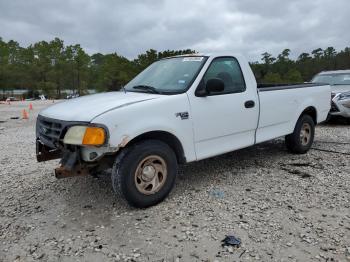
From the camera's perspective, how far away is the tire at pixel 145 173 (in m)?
3.87

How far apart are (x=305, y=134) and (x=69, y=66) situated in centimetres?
8243

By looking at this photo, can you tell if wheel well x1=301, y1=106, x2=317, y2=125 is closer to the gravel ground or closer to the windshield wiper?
the gravel ground

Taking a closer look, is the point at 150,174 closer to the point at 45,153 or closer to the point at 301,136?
the point at 45,153

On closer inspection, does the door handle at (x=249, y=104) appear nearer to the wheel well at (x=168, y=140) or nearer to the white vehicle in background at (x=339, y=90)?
the wheel well at (x=168, y=140)

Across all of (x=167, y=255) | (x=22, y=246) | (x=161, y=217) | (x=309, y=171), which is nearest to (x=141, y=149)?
(x=161, y=217)

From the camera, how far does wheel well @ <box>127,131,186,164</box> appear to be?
4105 millimetres

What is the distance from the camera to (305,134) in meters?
6.61

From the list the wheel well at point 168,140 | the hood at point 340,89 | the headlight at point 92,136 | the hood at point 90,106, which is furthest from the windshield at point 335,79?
the headlight at point 92,136

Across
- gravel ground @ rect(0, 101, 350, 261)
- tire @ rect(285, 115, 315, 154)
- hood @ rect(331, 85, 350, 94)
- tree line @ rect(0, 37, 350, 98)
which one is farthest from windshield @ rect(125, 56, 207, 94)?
tree line @ rect(0, 37, 350, 98)

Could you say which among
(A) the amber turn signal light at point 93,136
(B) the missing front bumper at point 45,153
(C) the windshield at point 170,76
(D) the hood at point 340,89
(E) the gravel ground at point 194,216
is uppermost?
(C) the windshield at point 170,76

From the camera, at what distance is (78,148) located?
386 centimetres

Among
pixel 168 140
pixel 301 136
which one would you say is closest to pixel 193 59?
pixel 168 140

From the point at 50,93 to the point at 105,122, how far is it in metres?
76.5

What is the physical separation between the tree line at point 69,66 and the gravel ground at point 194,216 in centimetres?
5813
